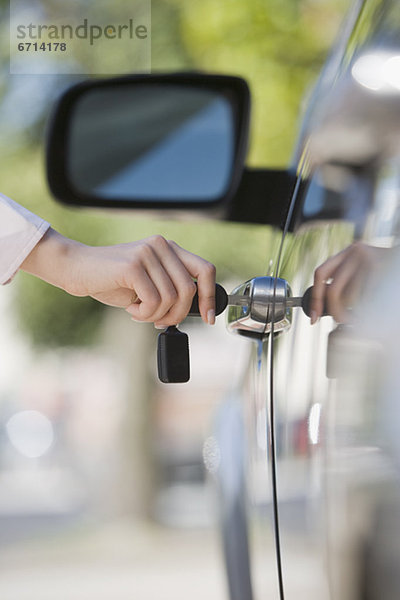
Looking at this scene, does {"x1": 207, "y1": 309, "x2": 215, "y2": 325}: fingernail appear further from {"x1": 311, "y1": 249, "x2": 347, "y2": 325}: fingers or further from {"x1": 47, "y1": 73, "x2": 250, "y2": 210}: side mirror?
{"x1": 47, "y1": 73, "x2": 250, "y2": 210}: side mirror

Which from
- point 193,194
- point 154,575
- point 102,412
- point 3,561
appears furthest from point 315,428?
point 102,412

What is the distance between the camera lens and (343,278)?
896mm

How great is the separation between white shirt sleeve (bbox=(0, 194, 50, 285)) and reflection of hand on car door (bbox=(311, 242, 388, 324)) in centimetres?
35

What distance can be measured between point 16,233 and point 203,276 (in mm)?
244

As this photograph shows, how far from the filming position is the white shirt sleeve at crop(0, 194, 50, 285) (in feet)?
3.50

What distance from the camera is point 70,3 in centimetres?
632

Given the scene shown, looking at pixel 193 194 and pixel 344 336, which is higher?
pixel 193 194

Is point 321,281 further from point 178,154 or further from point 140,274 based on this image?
point 178,154

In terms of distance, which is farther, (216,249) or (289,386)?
(216,249)

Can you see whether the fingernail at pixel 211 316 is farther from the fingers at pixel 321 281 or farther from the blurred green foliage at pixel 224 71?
the blurred green foliage at pixel 224 71

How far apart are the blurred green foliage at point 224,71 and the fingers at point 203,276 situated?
5.38m

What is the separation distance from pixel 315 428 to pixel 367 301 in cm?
18

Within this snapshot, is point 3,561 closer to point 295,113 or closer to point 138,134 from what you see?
point 138,134

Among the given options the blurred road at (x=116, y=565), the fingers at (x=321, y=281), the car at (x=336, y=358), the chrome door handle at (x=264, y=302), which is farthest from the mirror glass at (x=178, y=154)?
the blurred road at (x=116, y=565)
